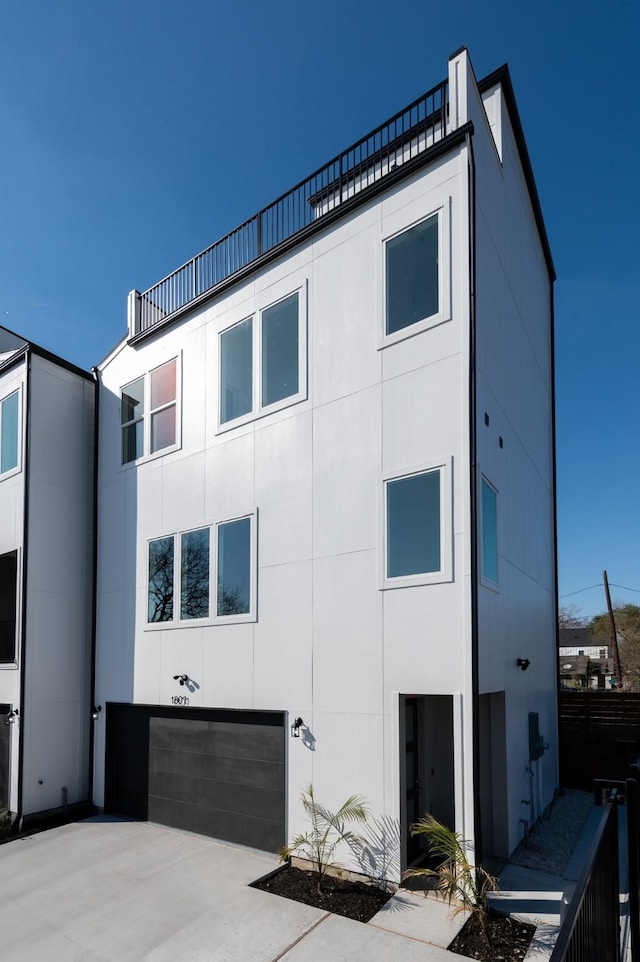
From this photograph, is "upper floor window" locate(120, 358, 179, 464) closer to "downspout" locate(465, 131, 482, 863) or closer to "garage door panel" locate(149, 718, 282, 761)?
"garage door panel" locate(149, 718, 282, 761)

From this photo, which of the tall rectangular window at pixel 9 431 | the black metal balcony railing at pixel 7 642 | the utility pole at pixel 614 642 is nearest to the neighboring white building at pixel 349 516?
the black metal balcony railing at pixel 7 642

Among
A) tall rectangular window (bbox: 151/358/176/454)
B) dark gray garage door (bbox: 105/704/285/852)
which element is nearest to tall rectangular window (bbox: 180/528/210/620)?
dark gray garage door (bbox: 105/704/285/852)

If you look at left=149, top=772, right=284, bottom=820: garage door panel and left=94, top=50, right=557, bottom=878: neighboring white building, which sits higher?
left=94, top=50, right=557, bottom=878: neighboring white building

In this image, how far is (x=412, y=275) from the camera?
7945 mm

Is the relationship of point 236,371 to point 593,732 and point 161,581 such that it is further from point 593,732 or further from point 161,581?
point 593,732

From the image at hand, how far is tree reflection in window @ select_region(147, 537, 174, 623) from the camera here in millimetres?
10289

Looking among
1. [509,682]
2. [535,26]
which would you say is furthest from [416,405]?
[535,26]

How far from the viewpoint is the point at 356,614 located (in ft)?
25.2

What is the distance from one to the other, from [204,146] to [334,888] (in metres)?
10.8

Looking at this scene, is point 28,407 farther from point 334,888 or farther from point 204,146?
point 334,888

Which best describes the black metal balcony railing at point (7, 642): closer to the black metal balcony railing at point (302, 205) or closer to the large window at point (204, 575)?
the large window at point (204, 575)

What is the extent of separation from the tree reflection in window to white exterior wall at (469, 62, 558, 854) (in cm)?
518

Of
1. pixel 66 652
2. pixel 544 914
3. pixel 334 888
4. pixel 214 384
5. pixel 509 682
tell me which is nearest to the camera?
pixel 544 914

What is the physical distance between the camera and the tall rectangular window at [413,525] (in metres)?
7.19
